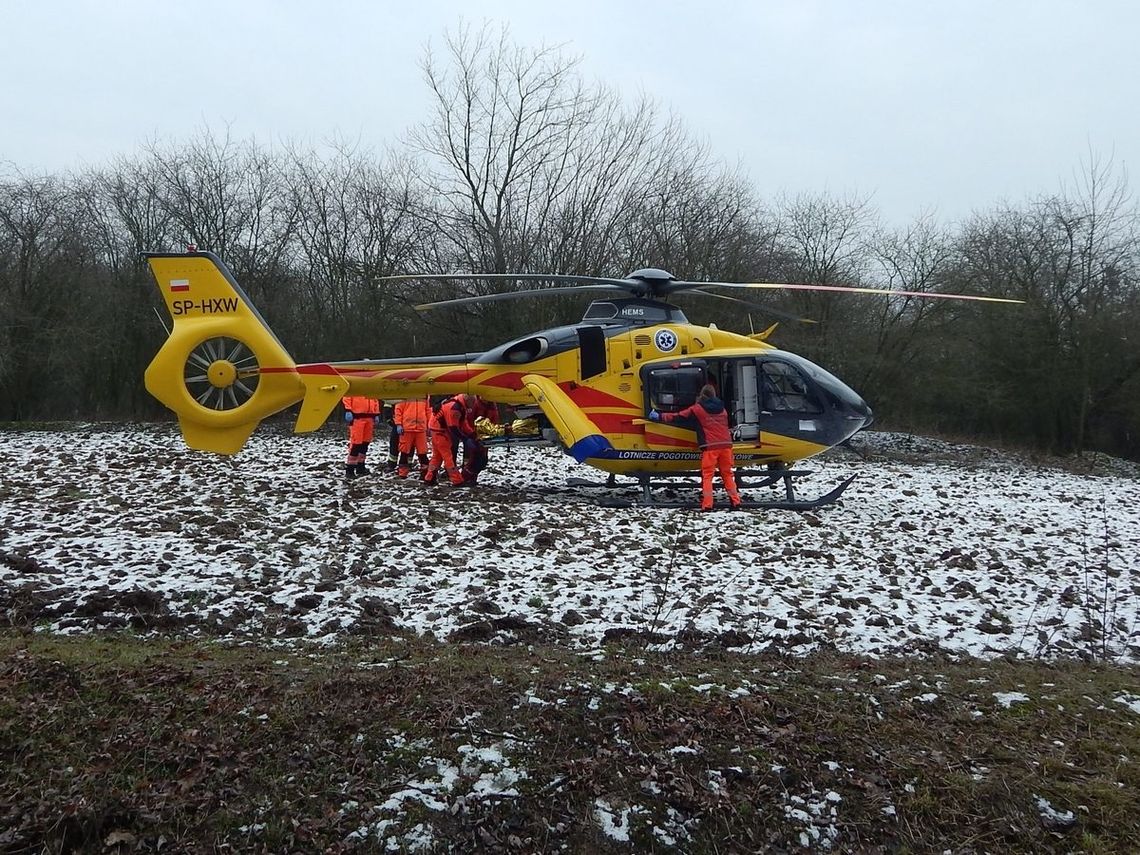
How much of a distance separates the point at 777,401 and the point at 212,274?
8571 millimetres

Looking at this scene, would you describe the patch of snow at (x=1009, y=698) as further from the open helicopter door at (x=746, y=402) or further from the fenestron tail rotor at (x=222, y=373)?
the fenestron tail rotor at (x=222, y=373)

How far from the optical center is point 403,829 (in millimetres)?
3988

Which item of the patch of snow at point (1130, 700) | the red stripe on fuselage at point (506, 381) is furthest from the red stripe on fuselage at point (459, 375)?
the patch of snow at point (1130, 700)

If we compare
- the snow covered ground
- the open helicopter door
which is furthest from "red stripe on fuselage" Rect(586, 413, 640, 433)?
the open helicopter door

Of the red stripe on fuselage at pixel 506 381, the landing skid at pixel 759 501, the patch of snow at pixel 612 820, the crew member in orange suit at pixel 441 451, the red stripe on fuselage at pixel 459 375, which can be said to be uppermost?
the red stripe on fuselage at pixel 459 375

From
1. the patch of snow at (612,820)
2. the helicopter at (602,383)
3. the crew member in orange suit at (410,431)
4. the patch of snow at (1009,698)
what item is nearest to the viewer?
the patch of snow at (612,820)

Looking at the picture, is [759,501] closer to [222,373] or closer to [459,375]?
[459,375]

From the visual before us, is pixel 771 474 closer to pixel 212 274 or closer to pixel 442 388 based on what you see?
pixel 442 388

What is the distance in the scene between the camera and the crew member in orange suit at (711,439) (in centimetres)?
1156

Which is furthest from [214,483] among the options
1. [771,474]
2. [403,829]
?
[403,829]

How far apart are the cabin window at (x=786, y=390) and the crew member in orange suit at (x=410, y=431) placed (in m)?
6.05

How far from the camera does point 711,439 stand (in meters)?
11.6

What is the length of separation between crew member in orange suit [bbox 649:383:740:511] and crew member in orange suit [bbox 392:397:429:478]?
4.91 m

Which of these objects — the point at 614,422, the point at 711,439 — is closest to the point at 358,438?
the point at 614,422
